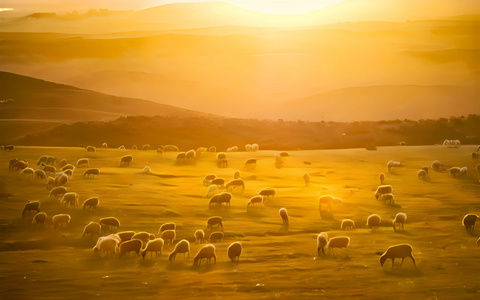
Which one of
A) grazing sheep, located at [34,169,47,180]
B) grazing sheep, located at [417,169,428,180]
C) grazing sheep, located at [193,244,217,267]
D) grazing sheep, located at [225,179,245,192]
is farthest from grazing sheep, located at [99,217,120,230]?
grazing sheep, located at [417,169,428,180]

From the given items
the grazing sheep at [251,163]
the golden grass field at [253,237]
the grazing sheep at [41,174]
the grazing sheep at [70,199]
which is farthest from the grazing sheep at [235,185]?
the grazing sheep at [41,174]

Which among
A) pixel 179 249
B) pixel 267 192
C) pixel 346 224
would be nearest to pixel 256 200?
pixel 267 192

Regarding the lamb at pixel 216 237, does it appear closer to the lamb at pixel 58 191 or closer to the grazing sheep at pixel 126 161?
the lamb at pixel 58 191

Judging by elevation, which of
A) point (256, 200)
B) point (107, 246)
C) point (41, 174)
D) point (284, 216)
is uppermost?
point (41, 174)

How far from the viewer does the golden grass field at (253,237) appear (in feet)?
53.1

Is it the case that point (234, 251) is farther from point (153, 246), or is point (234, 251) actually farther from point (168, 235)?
point (168, 235)

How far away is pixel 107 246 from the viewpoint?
60.0 feet

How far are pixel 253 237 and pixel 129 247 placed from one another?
4.61 m

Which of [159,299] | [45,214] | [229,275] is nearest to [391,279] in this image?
[229,275]

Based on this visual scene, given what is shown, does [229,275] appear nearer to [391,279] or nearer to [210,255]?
[210,255]

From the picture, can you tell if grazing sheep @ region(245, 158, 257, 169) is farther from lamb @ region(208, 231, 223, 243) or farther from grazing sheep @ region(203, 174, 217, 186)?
lamb @ region(208, 231, 223, 243)

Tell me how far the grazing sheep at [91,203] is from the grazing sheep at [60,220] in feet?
7.15

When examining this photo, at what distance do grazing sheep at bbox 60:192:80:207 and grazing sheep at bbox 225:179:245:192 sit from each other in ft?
22.5

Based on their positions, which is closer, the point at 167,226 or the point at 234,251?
the point at 234,251
